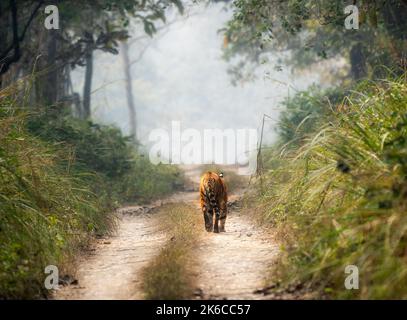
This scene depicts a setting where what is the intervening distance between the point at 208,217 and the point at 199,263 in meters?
3.09

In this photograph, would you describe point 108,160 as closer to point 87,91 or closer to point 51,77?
point 51,77

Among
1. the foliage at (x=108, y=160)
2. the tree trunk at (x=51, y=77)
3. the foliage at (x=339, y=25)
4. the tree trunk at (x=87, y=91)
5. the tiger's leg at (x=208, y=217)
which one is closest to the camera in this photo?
the tiger's leg at (x=208, y=217)

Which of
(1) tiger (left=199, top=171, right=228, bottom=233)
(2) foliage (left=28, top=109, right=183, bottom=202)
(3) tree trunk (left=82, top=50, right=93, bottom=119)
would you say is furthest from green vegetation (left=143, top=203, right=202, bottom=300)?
(3) tree trunk (left=82, top=50, right=93, bottom=119)

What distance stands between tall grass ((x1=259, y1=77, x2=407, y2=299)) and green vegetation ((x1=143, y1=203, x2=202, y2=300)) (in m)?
1.06

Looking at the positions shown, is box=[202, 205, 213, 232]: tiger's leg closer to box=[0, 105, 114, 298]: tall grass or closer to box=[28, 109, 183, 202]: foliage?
box=[0, 105, 114, 298]: tall grass

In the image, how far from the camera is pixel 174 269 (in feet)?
22.5

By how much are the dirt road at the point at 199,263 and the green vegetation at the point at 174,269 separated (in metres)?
0.14

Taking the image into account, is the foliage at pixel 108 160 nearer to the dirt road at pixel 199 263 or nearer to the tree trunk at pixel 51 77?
the tree trunk at pixel 51 77

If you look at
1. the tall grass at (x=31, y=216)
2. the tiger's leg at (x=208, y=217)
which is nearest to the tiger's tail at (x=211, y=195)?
the tiger's leg at (x=208, y=217)

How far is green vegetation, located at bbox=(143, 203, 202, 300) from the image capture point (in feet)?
20.3

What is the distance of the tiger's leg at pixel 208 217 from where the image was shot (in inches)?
416

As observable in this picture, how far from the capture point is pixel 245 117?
316ft
